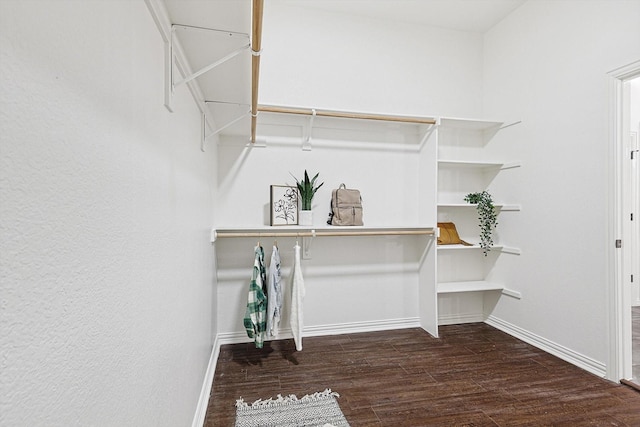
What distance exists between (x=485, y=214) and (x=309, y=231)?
1.67 metres

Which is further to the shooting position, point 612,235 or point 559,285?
point 559,285

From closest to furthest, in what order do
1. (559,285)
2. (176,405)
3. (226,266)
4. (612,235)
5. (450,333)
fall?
1. (176,405)
2. (612,235)
3. (559,285)
4. (226,266)
5. (450,333)

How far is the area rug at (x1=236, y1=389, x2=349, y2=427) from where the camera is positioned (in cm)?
170

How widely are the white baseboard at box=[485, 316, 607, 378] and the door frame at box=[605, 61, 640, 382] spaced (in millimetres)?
88

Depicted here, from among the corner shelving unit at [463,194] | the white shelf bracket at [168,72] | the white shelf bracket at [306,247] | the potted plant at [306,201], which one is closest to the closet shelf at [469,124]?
the corner shelving unit at [463,194]

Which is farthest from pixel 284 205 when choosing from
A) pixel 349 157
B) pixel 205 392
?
pixel 205 392

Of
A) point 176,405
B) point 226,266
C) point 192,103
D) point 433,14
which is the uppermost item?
point 433,14

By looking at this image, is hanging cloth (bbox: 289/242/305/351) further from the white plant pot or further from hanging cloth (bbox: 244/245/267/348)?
the white plant pot

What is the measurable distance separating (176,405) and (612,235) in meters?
2.72

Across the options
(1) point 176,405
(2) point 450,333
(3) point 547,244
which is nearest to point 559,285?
(3) point 547,244

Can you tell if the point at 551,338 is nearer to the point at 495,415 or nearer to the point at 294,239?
the point at 495,415

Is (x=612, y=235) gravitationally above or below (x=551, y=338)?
above

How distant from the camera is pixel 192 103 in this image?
4.93 ft

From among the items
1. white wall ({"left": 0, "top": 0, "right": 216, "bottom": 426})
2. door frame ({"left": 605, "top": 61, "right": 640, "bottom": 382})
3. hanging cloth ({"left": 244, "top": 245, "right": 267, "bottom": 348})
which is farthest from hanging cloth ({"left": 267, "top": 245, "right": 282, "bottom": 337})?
door frame ({"left": 605, "top": 61, "right": 640, "bottom": 382})
